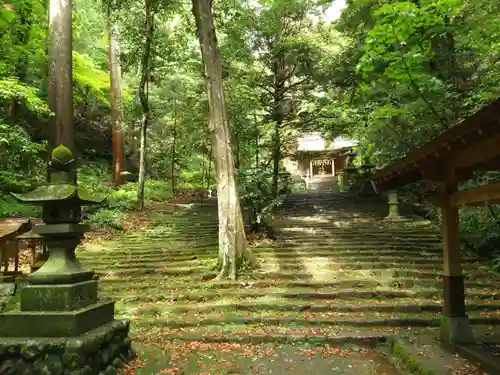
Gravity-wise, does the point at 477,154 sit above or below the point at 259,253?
above

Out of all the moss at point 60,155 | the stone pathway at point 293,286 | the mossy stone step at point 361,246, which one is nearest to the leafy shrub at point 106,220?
the stone pathway at point 293,286

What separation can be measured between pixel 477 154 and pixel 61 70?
9.91 meters

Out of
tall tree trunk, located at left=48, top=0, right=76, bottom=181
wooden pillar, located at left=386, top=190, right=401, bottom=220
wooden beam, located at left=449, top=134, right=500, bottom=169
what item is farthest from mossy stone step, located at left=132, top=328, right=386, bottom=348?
wooden pillar, located at left=386, top=190, right=401, bottom=220

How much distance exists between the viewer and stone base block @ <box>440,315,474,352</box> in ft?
16.9

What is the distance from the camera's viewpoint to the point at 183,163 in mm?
23328

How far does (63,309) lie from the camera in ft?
16.4

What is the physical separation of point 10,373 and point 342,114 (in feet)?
38.4

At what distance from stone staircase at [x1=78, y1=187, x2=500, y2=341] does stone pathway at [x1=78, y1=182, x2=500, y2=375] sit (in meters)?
0.02

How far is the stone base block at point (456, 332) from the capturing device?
516 cm

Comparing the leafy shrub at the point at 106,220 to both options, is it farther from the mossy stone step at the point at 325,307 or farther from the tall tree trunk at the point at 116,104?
the mossy stone step at the point at 325,307

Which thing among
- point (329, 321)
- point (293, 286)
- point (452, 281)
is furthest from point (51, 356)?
point (452, 281)

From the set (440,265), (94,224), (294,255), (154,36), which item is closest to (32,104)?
(94,224)

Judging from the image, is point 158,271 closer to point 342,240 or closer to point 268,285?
point 268,285

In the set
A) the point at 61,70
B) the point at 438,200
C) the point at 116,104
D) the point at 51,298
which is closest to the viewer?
the point at 51,298
